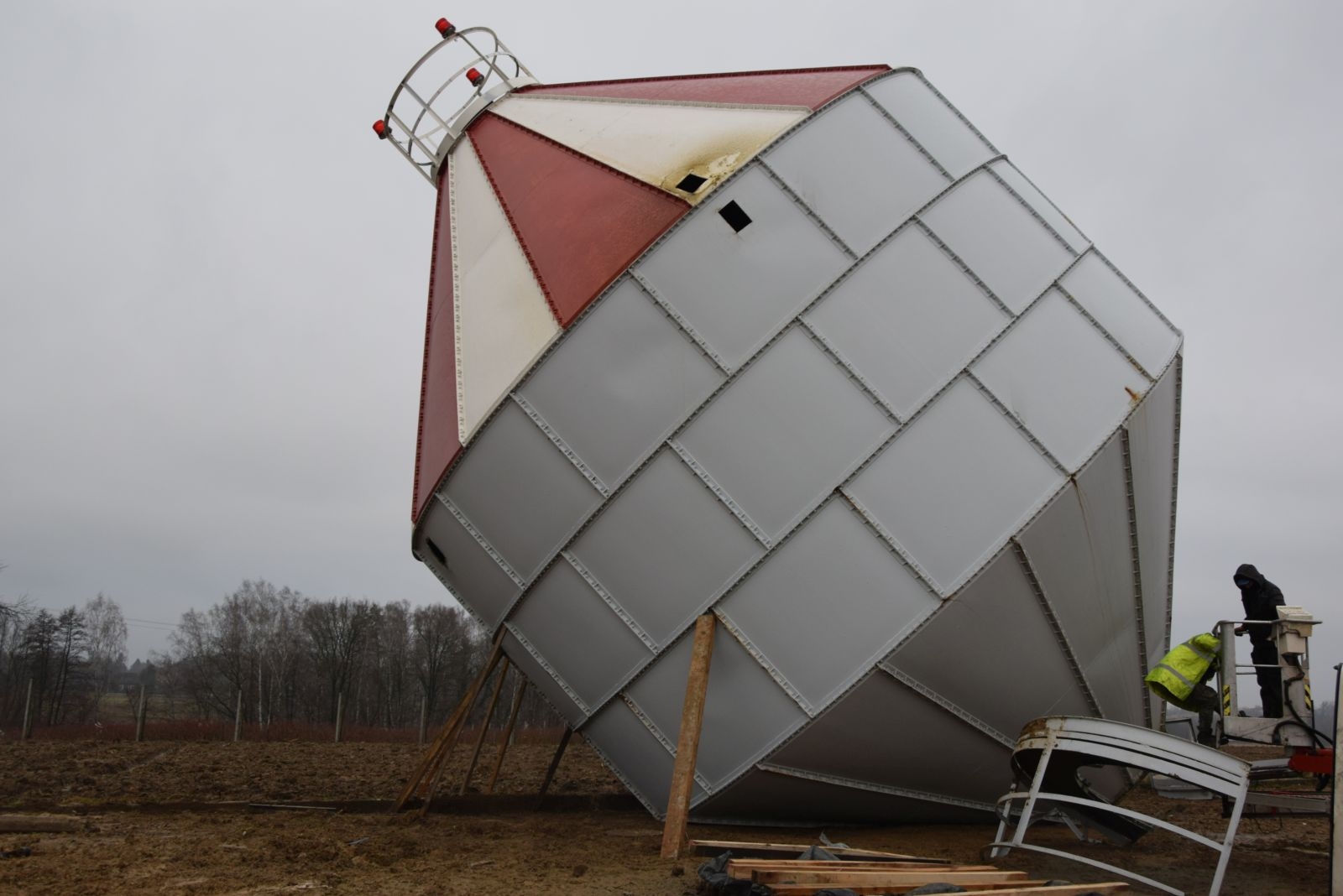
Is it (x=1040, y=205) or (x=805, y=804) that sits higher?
(x=1040, y=205)

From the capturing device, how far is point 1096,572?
992cm

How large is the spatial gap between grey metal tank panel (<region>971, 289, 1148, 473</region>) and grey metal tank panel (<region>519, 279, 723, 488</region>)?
120 inches

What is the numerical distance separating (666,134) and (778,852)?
820cm

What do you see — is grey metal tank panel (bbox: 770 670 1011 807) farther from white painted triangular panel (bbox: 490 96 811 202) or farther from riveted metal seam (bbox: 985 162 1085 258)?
white painted triangular panel (bbox: 490 96 811 202)

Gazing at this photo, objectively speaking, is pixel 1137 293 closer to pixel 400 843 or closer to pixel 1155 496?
pixel 1155 496

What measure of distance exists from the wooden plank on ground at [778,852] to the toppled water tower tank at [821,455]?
774 millimetres

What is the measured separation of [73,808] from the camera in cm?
1307

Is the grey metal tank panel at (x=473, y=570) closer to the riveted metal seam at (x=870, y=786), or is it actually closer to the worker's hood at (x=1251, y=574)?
the riveted metal seam at (x=870, y=786)

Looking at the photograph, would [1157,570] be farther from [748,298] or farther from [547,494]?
[547,494]

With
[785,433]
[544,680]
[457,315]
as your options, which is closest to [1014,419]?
[785,433]

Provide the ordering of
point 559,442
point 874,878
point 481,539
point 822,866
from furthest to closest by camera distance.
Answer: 1. point 481,539
2. point 559,442
3. point 822,866
4. point 874,878

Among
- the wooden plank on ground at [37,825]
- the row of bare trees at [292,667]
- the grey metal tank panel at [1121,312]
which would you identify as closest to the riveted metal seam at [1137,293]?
the grey metal tank panel at [1121,312]

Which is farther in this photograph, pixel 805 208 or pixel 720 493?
pixel 805 208

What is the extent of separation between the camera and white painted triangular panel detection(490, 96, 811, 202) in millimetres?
10234
